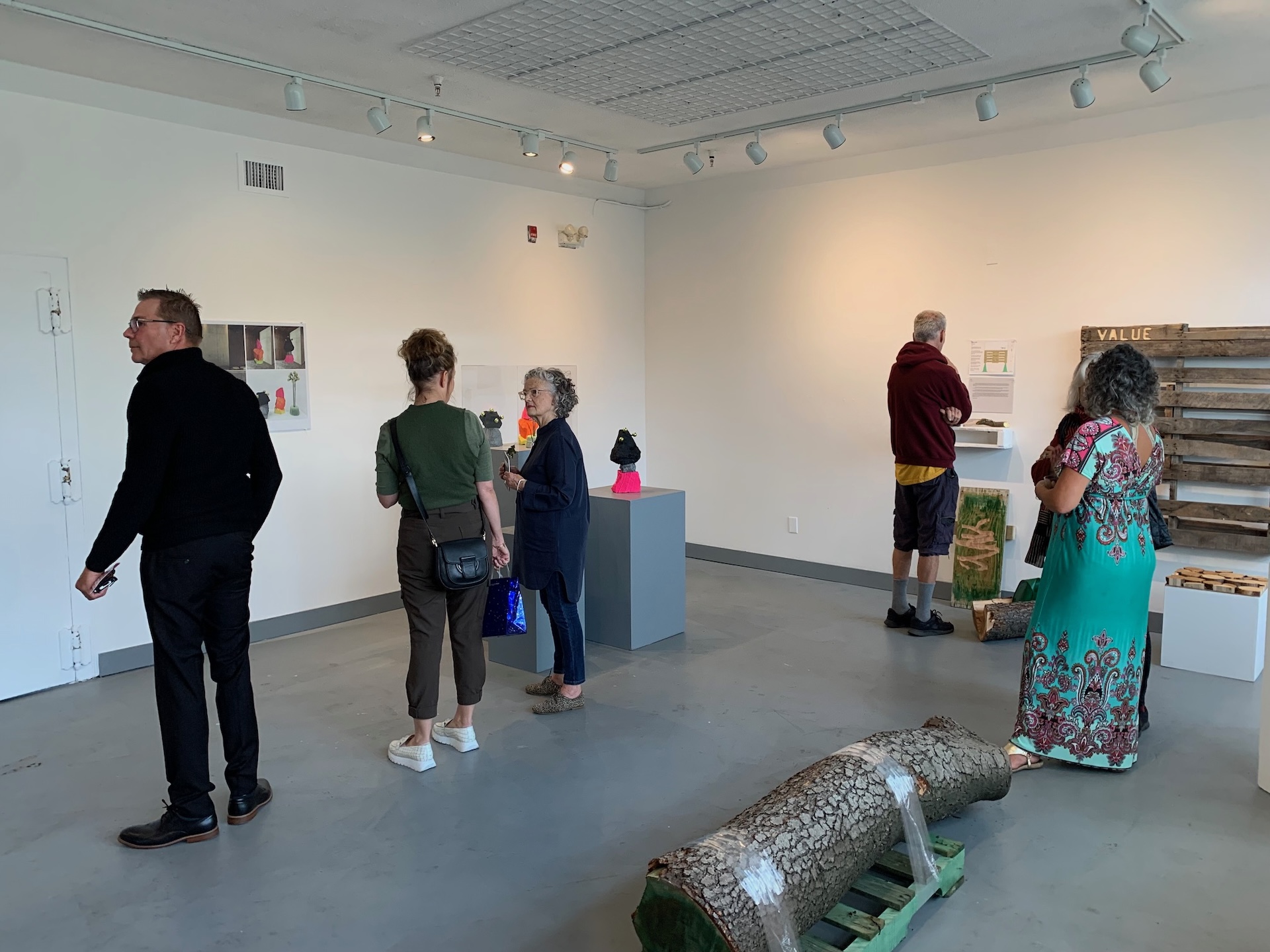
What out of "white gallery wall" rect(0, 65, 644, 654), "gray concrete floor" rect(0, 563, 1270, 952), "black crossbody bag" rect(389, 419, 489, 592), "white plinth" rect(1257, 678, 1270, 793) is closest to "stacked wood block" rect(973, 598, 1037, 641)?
"gray concrete floor" rect(0, 563, 1270, 952)

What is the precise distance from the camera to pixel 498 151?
21.1 ft

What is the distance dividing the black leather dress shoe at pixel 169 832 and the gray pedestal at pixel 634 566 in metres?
2.56

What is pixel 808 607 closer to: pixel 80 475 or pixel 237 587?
pixel 237 587

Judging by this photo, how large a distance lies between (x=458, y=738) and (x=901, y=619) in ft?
9.98

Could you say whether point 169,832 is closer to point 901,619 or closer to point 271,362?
point 271,362

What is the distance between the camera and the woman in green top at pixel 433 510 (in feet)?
11.7

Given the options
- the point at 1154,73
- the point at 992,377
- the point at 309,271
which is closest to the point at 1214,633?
the point at 992,377

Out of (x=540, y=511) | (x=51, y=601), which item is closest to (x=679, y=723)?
(x=540, y=511)

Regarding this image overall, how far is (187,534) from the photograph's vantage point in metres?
3.04

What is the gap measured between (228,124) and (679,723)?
165 inches

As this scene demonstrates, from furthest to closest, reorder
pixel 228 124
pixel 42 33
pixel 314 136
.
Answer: pixel 314 136 < pixel 228 124 < pixel 42 33

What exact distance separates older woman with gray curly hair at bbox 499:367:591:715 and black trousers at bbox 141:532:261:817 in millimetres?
1301

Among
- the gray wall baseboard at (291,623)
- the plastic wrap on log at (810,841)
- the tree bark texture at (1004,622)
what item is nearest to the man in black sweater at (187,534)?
the plastic wrap on log at (810,841)

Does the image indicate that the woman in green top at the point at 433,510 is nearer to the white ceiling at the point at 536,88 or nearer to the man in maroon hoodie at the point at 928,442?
the white ceiling at the point at 536,88
